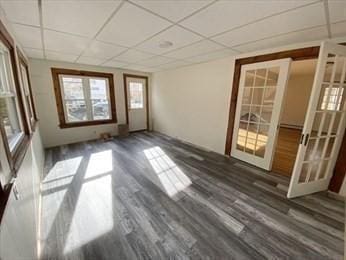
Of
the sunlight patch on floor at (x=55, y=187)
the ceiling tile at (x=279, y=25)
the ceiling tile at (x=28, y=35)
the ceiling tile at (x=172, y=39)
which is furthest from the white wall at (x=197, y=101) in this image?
the ceiling tile at (x=28, y=35)

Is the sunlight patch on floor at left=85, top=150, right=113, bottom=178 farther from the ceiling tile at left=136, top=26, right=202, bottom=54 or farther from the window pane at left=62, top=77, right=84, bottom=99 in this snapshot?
the ceiling tile at left=136, top=26, right=202, bottom=54

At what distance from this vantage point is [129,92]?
5.25 metres

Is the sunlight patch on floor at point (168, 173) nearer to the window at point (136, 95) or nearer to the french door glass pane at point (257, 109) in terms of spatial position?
the french door glass pane at point (257, 109)

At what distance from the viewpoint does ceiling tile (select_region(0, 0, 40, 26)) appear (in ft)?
4.60

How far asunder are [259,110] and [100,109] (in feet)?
14.4

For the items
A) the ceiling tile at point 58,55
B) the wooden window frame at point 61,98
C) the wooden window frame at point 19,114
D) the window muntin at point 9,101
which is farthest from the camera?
the wooden window frame at point 61,98

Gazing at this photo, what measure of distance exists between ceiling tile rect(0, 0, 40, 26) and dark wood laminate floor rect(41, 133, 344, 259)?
227cm

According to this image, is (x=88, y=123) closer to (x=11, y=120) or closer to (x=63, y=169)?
(x=63, y=169)

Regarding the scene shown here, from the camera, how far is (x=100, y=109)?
4.75 m

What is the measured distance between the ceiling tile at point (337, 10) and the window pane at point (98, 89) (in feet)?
16.0

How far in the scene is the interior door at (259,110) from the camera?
8.80ft

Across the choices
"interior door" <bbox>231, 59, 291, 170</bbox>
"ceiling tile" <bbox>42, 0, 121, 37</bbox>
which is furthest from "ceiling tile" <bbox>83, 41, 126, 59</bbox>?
"interior door" <bbox>231, 59, 291, 170</bbox>

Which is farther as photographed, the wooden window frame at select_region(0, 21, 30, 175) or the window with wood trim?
the window with wood trim

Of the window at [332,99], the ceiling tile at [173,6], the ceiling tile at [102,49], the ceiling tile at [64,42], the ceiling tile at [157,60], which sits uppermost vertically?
the ceiling tile at [157,60]
